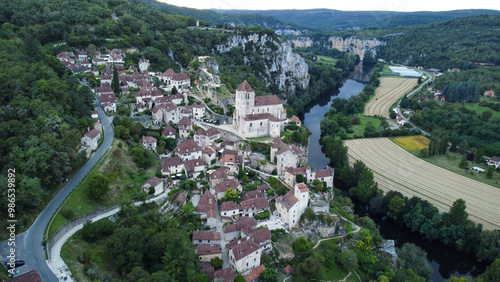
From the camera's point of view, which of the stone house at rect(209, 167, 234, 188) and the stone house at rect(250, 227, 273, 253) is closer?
the stone house at rect(250, 227, 273, 253)

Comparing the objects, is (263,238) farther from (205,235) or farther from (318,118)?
(318,118)

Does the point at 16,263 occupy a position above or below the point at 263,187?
above

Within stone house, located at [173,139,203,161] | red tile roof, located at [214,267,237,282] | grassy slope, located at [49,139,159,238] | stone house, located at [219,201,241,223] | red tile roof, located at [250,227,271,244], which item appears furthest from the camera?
stone house, located at [173,139,203,161]

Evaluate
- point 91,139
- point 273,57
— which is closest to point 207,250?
point 91,139

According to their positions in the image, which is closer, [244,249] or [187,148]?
[244,249]

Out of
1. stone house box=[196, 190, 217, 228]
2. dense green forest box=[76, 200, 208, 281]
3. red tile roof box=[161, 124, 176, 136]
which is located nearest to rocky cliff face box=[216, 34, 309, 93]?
red tile roof box=[161, 124, 176, 136]

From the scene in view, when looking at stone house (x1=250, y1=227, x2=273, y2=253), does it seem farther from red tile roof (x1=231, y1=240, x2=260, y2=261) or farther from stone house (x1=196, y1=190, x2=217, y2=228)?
stone house (x1=196, y1=190, x2=217, y2=228)

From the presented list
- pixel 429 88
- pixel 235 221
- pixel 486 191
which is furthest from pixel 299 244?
pixel 429 88
